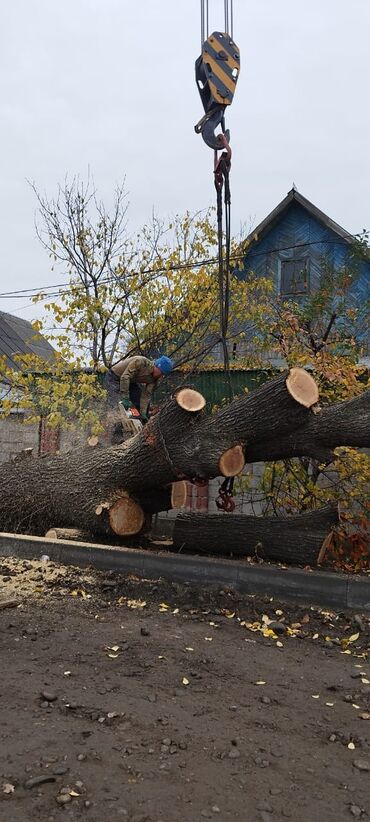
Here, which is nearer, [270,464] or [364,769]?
[364,769]

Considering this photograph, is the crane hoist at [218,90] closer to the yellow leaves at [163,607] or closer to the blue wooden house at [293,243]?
the yellow leaves at [163,607]

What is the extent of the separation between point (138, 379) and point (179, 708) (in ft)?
15.7

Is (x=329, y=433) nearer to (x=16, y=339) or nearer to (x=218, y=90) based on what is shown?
(x=218, y=90)

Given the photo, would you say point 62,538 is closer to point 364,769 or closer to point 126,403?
point 126,403

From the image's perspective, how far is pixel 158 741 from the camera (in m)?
2.67

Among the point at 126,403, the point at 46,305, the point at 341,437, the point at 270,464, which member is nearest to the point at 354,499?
the point at 270,464

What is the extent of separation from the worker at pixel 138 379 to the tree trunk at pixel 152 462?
3.09 ft

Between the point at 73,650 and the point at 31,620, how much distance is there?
66 centimetres

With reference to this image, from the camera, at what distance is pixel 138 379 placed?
7438 mm

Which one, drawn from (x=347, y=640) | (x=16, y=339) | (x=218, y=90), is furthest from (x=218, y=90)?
(x=16, y=339)

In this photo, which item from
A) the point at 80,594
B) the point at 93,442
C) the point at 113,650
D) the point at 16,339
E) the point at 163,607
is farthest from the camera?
the point at 16,339

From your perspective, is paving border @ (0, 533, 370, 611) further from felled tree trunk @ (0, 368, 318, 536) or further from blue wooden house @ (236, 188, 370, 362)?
blue wooden house @ (236, 188, 370, 362)

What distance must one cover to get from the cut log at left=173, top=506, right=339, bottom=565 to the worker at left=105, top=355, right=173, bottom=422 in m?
1.84

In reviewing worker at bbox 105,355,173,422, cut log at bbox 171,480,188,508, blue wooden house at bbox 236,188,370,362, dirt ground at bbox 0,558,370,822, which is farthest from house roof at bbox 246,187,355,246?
dirt ground at bbox 0,558,370,822
